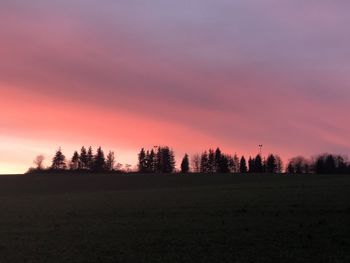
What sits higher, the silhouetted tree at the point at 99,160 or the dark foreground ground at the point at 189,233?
the silhouetted tree at the point at 99,160

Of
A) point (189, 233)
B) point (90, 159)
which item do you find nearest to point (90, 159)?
point (90, 159)

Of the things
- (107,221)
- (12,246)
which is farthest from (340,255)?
(107,221)

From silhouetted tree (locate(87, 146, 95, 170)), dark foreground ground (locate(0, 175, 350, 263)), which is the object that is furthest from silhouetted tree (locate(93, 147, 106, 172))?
dark foreground ground (locate(0, 175, 350, 263))

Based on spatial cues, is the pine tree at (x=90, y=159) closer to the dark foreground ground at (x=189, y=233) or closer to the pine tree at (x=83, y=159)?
the pine tree at (x=83, y=159)

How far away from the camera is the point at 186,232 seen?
23766mm

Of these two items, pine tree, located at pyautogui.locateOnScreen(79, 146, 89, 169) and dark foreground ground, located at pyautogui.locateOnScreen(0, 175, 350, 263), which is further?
pine tree, located at pyautogui.locateOnScreen(79, 146, 89, 169)

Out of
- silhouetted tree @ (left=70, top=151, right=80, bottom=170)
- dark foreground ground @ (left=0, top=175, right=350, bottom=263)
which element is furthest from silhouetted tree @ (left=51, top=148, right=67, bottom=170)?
dark foreground ground @ (left=0, top=175, right=350, bottom=263)

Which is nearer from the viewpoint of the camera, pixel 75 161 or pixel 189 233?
pixel 189 233

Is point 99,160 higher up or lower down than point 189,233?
higher up

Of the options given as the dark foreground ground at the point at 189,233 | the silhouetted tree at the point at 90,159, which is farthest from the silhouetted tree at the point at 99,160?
the dark foreground ground at the point at 189,233

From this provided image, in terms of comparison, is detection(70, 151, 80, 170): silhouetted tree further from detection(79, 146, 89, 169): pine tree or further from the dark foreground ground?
the dark foreground ground

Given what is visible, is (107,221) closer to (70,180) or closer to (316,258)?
(316,258)

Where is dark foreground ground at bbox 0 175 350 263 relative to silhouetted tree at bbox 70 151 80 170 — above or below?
below

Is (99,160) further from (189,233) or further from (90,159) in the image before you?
(189,233)
